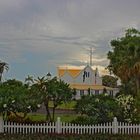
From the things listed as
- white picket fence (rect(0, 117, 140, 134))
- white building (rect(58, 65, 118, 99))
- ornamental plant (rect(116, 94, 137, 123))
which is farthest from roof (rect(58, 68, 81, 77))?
white picket fence (rect(0, 117, 140, 134))

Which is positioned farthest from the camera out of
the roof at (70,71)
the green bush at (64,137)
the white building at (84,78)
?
the roof at (70,71)

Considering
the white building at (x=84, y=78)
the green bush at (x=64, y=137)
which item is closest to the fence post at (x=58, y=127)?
the green bush at (x=64, y=137)

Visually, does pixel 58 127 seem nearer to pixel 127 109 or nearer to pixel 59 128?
pixel 59 128

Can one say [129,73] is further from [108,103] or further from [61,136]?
[61,136]

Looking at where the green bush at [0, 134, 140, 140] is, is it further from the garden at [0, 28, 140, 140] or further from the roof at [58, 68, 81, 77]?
the roof at [58, 68, 81, 77]

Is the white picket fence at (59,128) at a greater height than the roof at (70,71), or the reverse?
the roof at (70,71)

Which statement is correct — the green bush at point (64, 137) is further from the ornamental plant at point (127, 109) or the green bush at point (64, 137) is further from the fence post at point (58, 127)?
the ornamental plant at point (127, 109)

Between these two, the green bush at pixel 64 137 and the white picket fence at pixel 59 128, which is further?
the white picket fence at pixel 59 128

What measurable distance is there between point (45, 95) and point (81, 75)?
59555 millimetres

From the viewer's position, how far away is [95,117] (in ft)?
73.8

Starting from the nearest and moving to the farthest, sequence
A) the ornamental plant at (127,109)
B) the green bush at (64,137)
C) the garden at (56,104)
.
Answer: the green bush at (64,137)
the garden at (56,104)
the ornamental plant at (127,109)

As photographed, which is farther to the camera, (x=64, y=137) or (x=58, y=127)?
(x=58, y=127)

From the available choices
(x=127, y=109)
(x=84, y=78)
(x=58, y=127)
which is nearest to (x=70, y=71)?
(x=84, y=78)

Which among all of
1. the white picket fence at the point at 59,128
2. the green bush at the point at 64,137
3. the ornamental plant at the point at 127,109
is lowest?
the green bush at the point at 64,137
